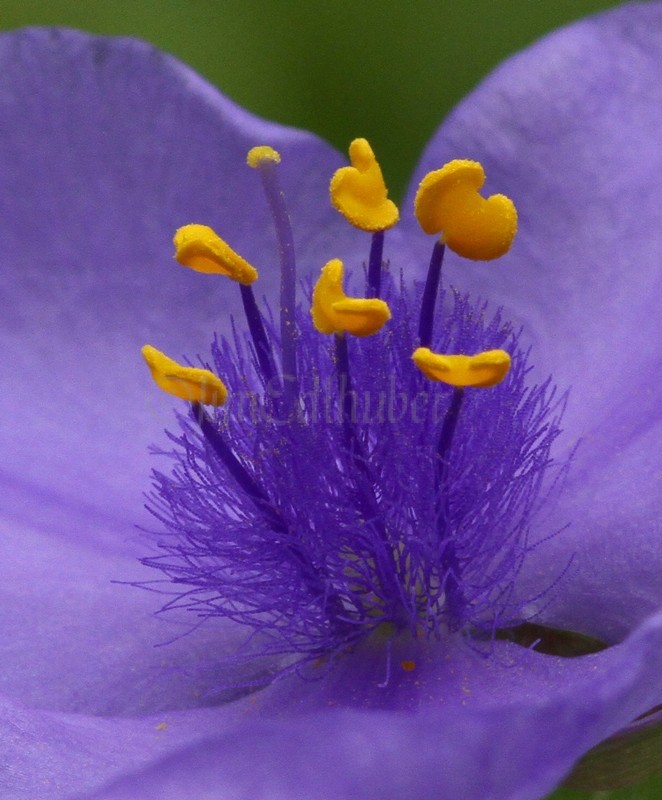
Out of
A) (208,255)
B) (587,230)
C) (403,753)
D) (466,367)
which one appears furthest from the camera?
(587,230)

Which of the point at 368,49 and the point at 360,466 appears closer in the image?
the point at 360,466

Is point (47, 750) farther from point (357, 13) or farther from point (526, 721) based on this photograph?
point (357, 13)

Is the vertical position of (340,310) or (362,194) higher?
(362,194)

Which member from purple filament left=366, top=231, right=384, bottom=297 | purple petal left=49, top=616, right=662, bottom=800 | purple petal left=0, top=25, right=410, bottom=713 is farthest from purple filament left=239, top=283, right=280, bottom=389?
purple petal left=49, top=616, right=662, bottom=800

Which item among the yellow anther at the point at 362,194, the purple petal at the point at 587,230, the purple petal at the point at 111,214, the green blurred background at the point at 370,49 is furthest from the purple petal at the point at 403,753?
the green blurred background at the point at 370,49

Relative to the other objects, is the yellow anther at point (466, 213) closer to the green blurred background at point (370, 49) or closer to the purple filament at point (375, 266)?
the purple filament at point (375, 266)

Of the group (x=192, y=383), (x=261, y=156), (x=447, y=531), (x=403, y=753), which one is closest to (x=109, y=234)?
(x=261, y=156)

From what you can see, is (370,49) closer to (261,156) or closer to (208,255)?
(261,156)

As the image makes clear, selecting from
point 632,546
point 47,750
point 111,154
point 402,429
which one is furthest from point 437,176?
point 47,750
